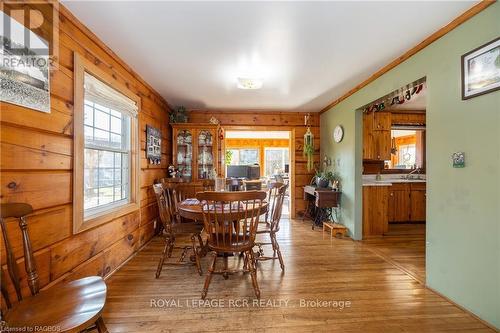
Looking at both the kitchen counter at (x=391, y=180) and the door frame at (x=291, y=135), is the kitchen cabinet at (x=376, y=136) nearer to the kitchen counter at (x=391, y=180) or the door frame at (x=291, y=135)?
the kitchen counter at (x=391, y=180)

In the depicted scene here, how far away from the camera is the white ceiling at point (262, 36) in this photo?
159cm

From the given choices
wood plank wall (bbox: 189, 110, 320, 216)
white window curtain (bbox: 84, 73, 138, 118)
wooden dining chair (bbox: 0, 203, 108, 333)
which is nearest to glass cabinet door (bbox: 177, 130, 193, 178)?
wood plank wall (bbox: 189, 110, 320, 216)

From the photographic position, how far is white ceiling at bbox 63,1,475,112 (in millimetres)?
1586

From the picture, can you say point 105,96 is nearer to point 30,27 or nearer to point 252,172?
point 30,27

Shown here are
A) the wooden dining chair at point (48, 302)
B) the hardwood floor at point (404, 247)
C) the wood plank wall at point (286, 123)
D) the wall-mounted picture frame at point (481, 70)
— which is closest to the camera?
the wooden dining chair at point (48, 302)

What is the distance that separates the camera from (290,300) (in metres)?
1.85

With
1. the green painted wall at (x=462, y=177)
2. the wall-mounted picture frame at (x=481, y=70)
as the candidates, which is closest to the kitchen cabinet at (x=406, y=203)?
the green painted wall at (x=462, y=177)

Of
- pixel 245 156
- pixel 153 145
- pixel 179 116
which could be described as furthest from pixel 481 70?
pixel 245 156

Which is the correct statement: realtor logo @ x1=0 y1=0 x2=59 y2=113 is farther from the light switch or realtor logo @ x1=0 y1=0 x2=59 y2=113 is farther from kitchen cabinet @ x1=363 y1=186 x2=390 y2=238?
kitchen cabinet @ x1=363 y1=186 x2=390 y2=238

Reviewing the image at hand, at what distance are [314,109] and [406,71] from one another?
2.30m

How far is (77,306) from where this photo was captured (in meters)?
1.06

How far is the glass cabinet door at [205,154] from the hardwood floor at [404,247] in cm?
307

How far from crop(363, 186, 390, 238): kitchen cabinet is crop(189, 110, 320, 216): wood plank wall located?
4.63 feet

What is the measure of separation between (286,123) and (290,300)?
143 inches
